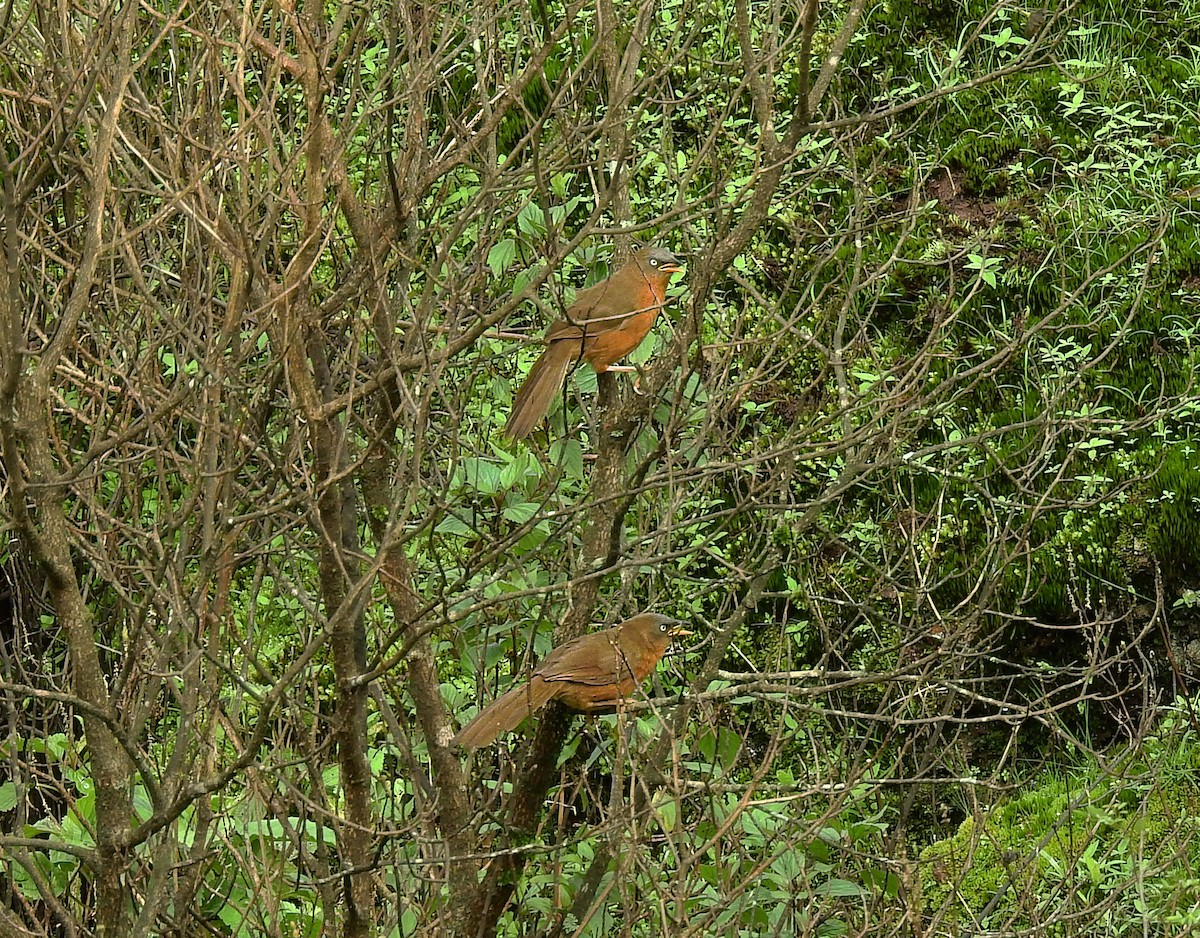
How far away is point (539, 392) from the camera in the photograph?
466 centimetres

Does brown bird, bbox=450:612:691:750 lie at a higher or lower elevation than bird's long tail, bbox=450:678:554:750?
higher

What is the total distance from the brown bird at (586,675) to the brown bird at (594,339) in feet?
2.26

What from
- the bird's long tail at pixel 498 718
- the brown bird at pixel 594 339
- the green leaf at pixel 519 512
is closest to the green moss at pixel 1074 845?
the bird's long tail at pixel 498 718

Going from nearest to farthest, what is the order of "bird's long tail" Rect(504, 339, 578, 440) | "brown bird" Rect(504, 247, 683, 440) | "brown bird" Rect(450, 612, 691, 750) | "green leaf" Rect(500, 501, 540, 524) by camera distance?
"brown bird" Rect(450, 612, 691, 750), "green leaf" Rect(500, 501, 540, 524), "brown bird" Rect(504, 247, 683, 440), "bird's long tail" Rect(504, 339, 578, 440)

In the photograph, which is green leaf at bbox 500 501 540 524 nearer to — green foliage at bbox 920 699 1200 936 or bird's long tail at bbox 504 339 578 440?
bird's long tail at bbox 504 339 578 440

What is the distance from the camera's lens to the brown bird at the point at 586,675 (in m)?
4.11

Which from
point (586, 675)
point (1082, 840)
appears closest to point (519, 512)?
point (586, 675)

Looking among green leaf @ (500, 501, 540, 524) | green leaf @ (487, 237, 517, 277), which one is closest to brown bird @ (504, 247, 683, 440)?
green leaf @ (487, 237, 517, 277)

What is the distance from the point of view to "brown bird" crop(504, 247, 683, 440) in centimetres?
454

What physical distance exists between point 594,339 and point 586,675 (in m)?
0.93

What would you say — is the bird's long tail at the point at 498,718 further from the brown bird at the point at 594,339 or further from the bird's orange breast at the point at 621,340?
the bird's orange breast at the point at 621,340

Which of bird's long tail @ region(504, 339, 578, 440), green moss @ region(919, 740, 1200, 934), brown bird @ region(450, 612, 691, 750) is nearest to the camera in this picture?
brown bird @ region(450, 612, 691, 750)

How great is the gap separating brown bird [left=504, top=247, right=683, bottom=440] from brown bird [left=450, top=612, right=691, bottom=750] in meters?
0.69

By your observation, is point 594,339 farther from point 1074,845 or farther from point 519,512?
point 1074,845
